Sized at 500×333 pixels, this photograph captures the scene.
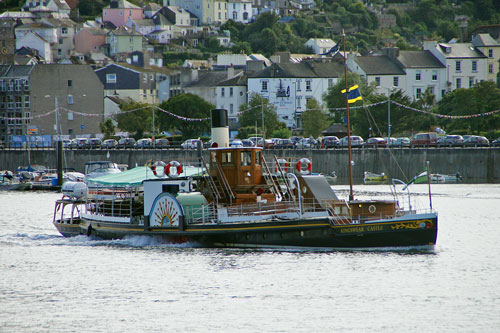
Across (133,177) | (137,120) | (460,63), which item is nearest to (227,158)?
(133,177)

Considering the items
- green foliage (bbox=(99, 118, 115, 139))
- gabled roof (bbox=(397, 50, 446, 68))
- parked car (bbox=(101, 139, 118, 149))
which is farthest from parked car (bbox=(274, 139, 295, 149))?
gabled roof (bbox=(397, 50, 446, 68))

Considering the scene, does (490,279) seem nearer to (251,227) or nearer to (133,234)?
(251,227)

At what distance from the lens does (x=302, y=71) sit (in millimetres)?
143500

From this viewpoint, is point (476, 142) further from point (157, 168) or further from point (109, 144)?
point (157, 168)

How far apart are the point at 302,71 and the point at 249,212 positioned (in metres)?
98.2

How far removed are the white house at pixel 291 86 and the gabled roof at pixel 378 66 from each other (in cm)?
380

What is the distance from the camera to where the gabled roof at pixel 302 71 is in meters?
142

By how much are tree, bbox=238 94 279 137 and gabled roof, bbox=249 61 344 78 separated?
801 centimetres

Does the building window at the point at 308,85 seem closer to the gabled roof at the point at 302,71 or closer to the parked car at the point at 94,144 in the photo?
the gabled roof at the point at 302,71

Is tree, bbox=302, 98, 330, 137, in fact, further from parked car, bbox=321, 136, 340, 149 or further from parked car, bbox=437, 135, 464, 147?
parked car, bbox=437, 135, 464, 147

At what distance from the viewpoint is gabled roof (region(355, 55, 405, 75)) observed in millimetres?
142875

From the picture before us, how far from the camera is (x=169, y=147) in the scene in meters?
119

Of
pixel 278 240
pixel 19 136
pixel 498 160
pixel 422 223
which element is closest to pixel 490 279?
pixel 422 223

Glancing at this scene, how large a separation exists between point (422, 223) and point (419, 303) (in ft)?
25.6
